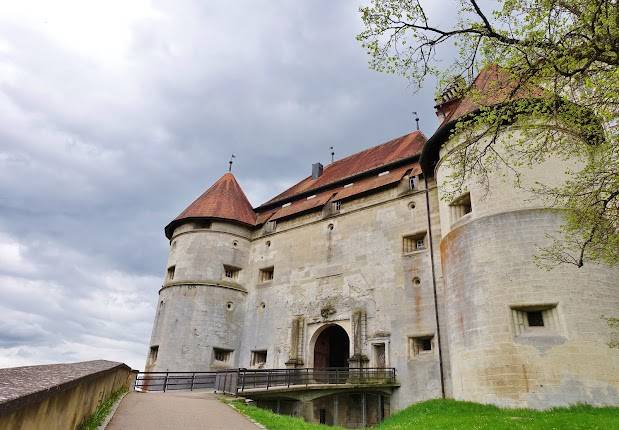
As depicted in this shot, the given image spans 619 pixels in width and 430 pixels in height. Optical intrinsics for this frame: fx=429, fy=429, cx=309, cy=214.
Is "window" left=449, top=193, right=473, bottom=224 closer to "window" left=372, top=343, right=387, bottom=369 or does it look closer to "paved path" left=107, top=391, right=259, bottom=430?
"window" left=372, top=343, right=387, bottom=369

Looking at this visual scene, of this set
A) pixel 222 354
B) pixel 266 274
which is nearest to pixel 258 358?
pixel 222 354

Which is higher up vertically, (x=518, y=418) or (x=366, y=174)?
(x=366, y=174)

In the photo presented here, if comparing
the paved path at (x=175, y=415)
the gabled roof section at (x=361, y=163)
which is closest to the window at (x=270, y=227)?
the gabled roof section at (x=361, y=163)

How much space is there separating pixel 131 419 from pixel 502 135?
13411mm

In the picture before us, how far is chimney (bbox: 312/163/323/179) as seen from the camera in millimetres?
25859

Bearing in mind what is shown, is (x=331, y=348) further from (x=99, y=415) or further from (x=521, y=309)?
(x=99, y=415)

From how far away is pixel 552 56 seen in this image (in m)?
6.25

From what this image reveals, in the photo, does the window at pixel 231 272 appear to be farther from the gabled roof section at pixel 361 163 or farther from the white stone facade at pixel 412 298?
the gabled roof section at pixel 361 163

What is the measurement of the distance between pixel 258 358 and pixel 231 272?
4844mm

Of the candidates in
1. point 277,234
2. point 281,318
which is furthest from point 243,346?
point 277,234

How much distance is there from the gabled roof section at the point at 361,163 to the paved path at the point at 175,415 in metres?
13.6

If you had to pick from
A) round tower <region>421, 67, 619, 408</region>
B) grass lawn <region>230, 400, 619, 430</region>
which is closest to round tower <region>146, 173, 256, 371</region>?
Answer: grass lawn <region>230, 400, 619, 430</region>

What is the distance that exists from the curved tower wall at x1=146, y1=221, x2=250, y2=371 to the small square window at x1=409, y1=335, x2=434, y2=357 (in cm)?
935

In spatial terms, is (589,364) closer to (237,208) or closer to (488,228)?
(488,228)
